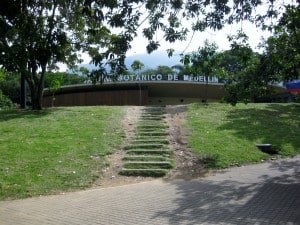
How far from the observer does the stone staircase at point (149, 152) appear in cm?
1273

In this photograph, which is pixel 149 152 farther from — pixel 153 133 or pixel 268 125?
pixel 268 125

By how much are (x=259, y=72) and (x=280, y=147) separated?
3775 mm

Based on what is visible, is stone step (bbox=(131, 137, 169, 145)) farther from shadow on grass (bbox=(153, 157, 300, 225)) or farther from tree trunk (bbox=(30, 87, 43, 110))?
tree trunk (bbox=(30, 87, 43, 110))

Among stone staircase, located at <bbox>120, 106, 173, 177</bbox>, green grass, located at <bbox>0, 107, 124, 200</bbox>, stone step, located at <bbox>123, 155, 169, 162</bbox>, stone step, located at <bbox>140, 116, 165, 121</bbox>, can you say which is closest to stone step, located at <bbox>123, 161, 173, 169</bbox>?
Result: stone staircase, located at <bbox>120, 106, 173, 177</bbox>

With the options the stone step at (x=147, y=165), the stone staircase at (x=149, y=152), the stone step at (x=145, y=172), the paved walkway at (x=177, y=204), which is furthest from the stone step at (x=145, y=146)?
the paved walkway at (x=177, y=204)

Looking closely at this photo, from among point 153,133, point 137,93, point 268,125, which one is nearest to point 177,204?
point 153,133

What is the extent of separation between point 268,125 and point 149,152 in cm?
685

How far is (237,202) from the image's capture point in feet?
30.4

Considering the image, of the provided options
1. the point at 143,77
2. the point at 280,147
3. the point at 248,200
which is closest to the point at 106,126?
the point at 280,147

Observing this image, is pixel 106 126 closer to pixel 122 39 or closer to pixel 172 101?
pixel 122 39

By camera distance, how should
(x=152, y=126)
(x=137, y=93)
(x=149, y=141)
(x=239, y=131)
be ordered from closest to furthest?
(x=149, y=141) → (x=239, y=131) → (x=152, y=126) → (x=137, y=93)

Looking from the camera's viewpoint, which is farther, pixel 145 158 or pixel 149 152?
pixel 149 152

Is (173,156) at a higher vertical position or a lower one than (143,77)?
lower

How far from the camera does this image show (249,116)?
20.8 metres
